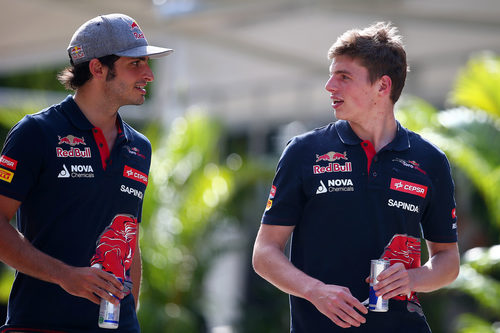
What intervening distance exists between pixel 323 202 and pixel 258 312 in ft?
22.9

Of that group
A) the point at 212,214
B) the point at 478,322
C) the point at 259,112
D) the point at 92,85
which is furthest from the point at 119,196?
the point at 259,112

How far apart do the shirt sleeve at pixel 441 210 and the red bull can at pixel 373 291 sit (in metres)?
0.52

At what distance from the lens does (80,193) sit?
10.5 ft

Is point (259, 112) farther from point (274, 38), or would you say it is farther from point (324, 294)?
point (324, 294)

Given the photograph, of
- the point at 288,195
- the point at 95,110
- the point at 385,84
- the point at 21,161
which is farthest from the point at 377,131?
the point at 21,161

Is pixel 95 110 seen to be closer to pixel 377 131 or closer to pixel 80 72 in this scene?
pixel 80 72

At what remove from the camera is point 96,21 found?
3400 millimetres

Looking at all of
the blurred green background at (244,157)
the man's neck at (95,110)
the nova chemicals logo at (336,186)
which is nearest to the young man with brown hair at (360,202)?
the nova chemicals logo at (336,186)

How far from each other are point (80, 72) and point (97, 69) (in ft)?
0.29

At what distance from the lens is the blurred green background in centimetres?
719

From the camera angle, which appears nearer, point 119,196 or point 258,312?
point 119,196

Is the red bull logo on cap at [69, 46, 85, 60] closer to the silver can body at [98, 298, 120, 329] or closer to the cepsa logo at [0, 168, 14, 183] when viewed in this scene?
the cepsa logo at [0, 168, 14, 183]

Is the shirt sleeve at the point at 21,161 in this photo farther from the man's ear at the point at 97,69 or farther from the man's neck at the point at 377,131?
the man's neck at the point at 377,131

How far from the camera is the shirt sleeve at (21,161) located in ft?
10.1
